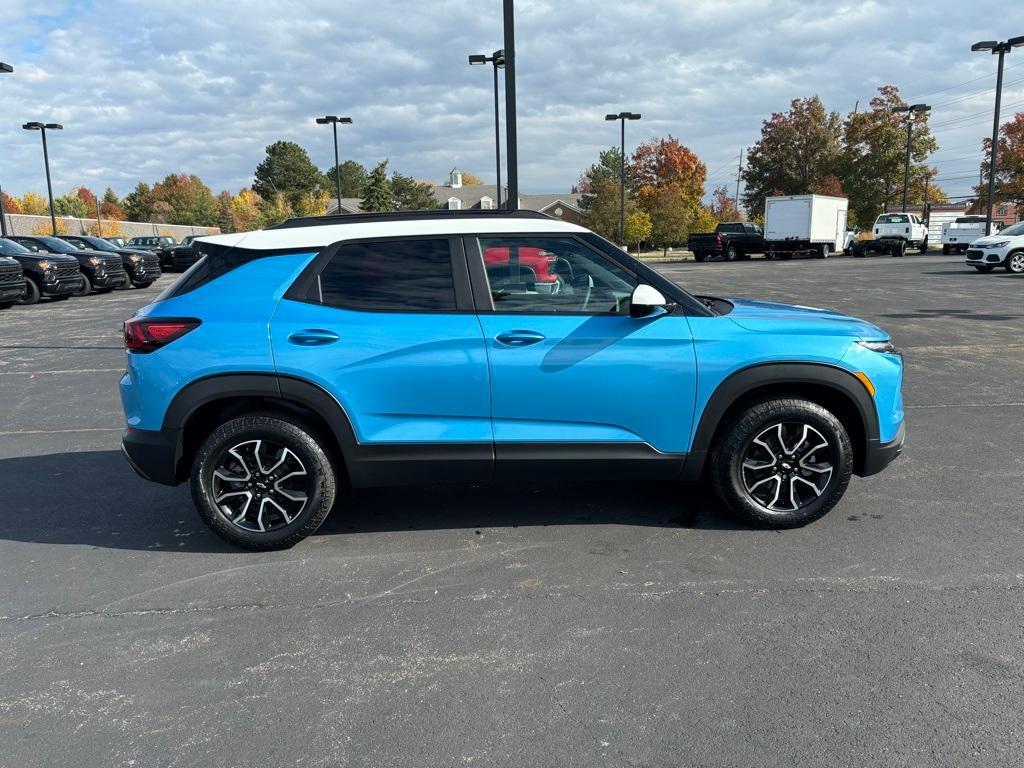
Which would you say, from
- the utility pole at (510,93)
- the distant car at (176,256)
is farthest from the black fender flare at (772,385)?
the distant car at (176,256)

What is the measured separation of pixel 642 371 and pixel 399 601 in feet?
5.62

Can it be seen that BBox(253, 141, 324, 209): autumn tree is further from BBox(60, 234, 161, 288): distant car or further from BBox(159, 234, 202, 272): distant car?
BBox(60, 234, 161, 288): distant car

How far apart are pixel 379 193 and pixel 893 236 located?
1704 inches

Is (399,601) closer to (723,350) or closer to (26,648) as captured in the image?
(26,648)

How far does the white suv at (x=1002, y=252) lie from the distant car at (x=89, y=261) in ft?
87.7

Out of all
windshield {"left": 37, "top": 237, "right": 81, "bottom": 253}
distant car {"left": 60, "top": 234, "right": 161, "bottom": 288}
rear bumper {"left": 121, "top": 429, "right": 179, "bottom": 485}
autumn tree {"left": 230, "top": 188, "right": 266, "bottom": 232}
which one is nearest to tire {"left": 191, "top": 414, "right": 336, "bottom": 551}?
rear bumper {"left": 121, "top": 429, "right": 179, "bottom": 485}

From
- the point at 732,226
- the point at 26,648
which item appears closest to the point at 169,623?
the point at 26,648

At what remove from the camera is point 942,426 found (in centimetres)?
651

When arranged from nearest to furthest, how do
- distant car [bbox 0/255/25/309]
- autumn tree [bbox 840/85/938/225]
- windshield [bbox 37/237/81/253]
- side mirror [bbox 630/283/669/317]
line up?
side mirror [bbox 630/283/669/317]
distant car [bbox 0/255/25/309]
windshield [bbox 37/237/81/253]
autumn tree [bbox 840/85/938/225]

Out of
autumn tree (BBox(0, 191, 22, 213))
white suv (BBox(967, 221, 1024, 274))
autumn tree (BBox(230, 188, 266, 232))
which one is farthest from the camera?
autumn tree (BBox(0, 191, 22, 213))

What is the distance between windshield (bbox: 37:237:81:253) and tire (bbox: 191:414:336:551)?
22252 mm

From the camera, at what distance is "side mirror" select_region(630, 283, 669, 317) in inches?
154

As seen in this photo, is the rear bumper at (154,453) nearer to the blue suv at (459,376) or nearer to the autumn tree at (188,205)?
the blue suv at (459,376)

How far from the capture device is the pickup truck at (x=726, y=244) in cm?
3934
